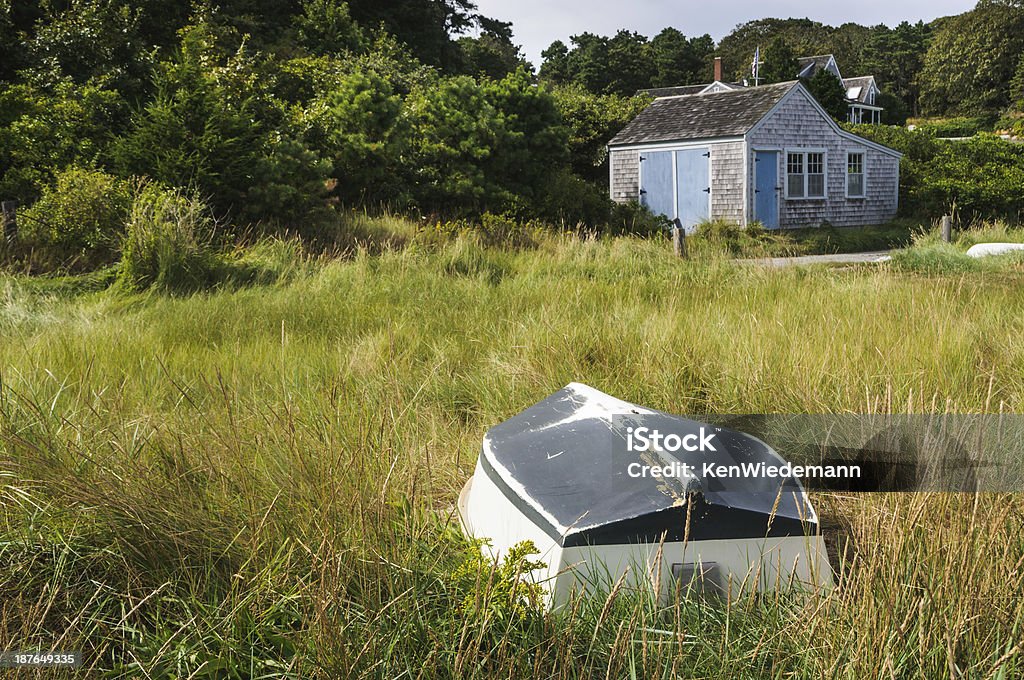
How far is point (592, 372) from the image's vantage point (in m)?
4.81

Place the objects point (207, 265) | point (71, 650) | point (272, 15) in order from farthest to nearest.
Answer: point (272, 15)
point (207, 265)
point (71, 650)

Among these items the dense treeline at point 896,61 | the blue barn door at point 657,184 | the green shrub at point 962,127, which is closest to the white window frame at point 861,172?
the blue barn door at point 657,184

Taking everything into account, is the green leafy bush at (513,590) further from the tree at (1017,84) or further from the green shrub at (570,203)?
the tree at (1017,84)

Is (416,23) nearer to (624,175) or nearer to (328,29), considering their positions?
(328,29)

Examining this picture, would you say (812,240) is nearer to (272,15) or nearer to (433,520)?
(272,15)

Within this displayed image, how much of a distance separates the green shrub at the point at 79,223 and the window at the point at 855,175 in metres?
19.8

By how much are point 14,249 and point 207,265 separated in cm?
319

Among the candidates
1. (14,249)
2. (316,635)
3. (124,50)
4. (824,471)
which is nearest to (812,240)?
(124,50)

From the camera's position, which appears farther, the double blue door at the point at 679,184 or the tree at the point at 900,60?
the tree at the point at 900,60

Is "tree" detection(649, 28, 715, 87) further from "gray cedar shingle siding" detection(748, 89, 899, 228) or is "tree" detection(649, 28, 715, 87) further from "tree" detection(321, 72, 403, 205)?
"tree" detection(321, 72, 403, 205)

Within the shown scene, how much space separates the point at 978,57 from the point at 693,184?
49.2 metres

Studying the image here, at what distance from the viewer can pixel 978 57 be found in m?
60.8

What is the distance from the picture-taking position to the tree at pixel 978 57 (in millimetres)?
59681

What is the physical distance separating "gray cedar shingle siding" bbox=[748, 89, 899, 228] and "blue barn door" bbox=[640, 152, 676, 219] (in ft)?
7.15
